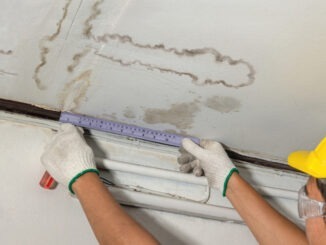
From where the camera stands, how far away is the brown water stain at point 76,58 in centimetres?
95

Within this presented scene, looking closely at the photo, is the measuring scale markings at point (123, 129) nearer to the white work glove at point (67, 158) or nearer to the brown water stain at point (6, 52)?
the white work glove at point (67, 158)

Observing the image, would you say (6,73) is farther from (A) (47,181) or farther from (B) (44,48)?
(A) (47,181)

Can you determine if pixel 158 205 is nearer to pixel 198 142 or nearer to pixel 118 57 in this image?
pixel 198 142

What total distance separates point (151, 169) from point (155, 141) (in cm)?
11

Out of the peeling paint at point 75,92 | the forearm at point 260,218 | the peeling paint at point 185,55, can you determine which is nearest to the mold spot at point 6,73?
the peeling paint at point 75,92

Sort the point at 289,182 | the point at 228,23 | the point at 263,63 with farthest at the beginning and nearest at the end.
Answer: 1. the point at 289,182
2. the point at 263,63
3. the point at 228,23

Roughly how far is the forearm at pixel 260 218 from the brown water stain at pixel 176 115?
238mm

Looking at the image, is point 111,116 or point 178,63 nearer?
point 178,63

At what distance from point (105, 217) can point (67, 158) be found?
211 millimetres

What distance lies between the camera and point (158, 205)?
1.21 metres

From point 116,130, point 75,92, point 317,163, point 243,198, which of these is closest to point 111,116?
point 116,130

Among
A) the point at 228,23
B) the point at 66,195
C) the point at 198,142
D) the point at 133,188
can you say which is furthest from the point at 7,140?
the point at 228,23

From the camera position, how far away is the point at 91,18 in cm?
86

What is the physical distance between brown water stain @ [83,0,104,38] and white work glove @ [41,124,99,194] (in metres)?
0.32
